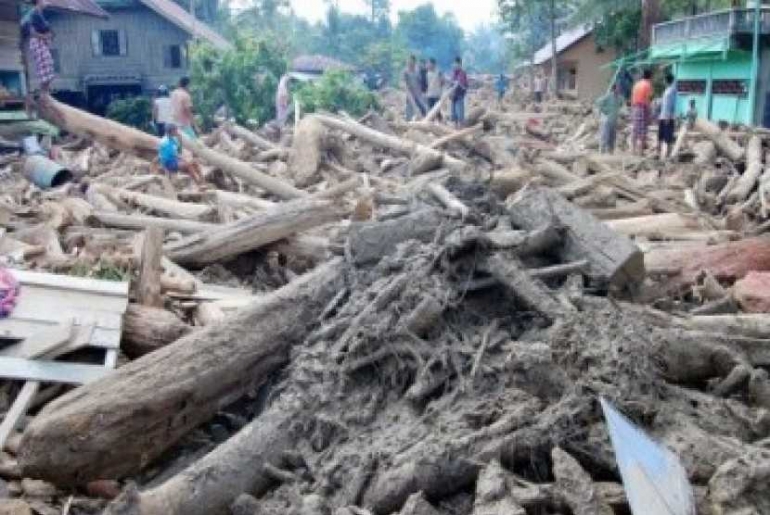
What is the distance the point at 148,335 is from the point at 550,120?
63.9 feet

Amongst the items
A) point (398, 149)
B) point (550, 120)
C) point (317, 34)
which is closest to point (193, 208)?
point (398, 149)

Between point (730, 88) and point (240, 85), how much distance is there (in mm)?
14495

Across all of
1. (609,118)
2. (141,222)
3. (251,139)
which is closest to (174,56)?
(251,139)

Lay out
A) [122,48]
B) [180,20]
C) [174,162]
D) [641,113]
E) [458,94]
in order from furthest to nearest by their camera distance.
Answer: [180,20] → [122,48] → [458,94] → [641,113] → [174,162]

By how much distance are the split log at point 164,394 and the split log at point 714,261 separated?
9.98 ft

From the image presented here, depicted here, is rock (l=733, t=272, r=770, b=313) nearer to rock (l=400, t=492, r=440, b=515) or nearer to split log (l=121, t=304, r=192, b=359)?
rock (l=400, t=492, r=440, b=515)

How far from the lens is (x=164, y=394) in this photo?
4359 mm

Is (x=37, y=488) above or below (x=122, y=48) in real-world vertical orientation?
below

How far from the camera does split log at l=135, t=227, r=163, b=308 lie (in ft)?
18.6

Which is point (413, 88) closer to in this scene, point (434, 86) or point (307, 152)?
point (434, 86)

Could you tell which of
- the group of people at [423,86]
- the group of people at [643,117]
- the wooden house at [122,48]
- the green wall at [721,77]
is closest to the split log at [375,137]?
the group of people at [643,117]

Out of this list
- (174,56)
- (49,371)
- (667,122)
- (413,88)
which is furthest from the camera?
(174,56)

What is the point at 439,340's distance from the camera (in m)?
4.37

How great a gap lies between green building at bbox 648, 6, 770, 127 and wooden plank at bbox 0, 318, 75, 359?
745 inches
